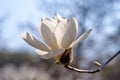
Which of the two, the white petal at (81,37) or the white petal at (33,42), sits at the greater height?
the white petal at (33,42)

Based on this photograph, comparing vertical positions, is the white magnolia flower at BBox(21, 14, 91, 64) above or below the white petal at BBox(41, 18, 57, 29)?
below

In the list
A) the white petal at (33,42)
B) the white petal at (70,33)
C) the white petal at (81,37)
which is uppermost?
the white petal at (33,42)

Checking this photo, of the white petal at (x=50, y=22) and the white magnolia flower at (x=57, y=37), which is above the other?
Answer: the white petal at (x=50, y=22)

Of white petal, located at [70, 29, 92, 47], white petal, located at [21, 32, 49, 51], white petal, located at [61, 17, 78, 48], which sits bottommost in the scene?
white petal, located at [70, 29, 92, 47]

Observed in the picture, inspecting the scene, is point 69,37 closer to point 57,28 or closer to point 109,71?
point 57,28
